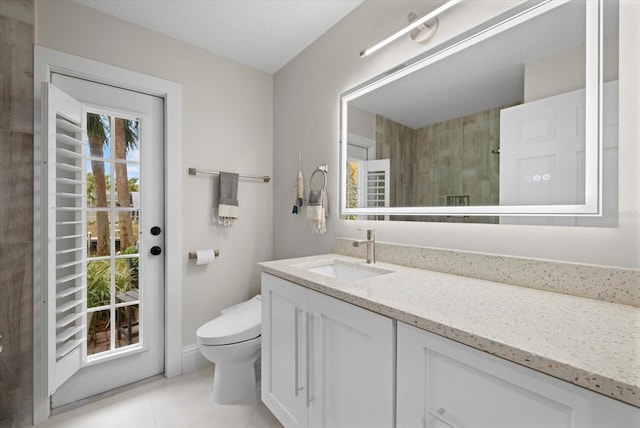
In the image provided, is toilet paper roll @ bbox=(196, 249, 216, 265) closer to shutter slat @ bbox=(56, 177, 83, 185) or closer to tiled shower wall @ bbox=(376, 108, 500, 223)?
shutter slat @ bbox=(56, 177, 83, 185)

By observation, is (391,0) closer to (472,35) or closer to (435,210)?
(472,35)

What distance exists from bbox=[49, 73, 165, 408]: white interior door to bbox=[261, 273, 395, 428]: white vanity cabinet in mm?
1036

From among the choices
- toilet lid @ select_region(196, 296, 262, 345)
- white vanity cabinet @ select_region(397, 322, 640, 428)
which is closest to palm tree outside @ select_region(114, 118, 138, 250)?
toilet lid @ select_region(196, 296, 262, 345)

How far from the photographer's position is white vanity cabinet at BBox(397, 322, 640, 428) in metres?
0.50

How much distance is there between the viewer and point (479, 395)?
0.63 m

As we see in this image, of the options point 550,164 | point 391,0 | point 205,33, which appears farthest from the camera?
point 205,33

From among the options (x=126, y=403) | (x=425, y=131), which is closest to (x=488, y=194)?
(x=425, y=131)

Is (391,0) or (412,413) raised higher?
(391,0)

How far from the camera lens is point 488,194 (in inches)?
45.5

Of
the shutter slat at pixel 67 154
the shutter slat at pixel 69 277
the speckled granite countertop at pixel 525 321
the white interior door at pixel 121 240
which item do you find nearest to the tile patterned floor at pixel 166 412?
the white interior door at pixel 121 240

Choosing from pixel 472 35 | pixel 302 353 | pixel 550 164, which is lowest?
pixel 302 353

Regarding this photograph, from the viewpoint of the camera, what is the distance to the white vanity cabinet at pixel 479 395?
0.50 metres

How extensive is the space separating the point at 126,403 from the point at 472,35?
8.81 feet

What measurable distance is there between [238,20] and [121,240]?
1638 millimetres
